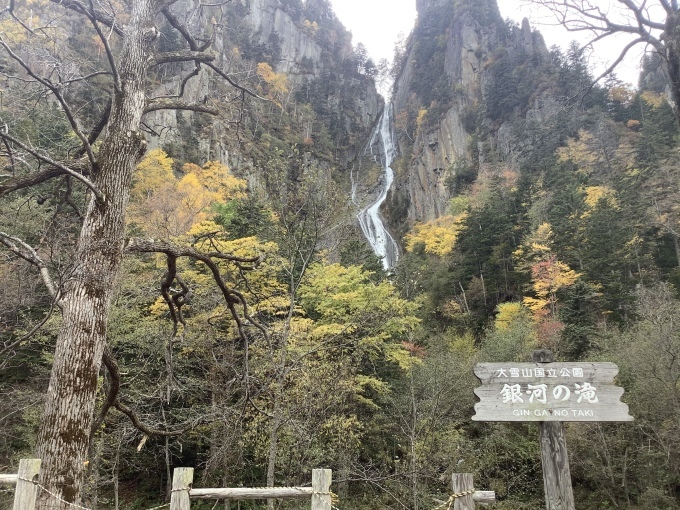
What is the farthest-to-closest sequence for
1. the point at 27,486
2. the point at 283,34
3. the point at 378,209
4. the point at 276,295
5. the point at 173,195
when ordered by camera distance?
the point at 283,34
the point at 378,209
the point at 173,195
the point at 276,295
the point at 27,486

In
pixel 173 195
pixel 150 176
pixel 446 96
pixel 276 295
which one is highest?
pixel 446 96

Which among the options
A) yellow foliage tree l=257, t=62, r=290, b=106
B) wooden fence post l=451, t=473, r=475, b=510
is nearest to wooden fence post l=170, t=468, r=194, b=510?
wooden fence post l=451, t=473, r=475, b=510

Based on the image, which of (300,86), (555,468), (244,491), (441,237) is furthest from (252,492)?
(300,86)

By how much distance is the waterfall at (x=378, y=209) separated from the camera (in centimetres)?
3550

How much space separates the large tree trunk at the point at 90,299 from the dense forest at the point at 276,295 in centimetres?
2

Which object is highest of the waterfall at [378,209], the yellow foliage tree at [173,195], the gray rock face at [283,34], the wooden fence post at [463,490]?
the gray rock face at [283,34]

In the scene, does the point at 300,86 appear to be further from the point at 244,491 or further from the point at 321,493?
the point at 321,493

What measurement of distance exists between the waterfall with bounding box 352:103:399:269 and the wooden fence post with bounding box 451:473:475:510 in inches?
690

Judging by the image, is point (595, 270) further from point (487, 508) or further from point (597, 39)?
point (597, 39)

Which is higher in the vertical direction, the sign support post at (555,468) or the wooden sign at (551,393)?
the wooden sign at (551,393)

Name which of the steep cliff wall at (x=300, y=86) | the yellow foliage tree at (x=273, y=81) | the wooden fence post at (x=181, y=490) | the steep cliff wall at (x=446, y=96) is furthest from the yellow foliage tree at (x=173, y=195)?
the steep cliff wall at (x=446, y=96)

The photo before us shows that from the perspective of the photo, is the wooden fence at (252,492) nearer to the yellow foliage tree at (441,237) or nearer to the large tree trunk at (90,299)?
the large tree trunk at (90,299)

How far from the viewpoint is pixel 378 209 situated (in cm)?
4422

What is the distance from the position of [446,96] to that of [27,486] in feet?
176
